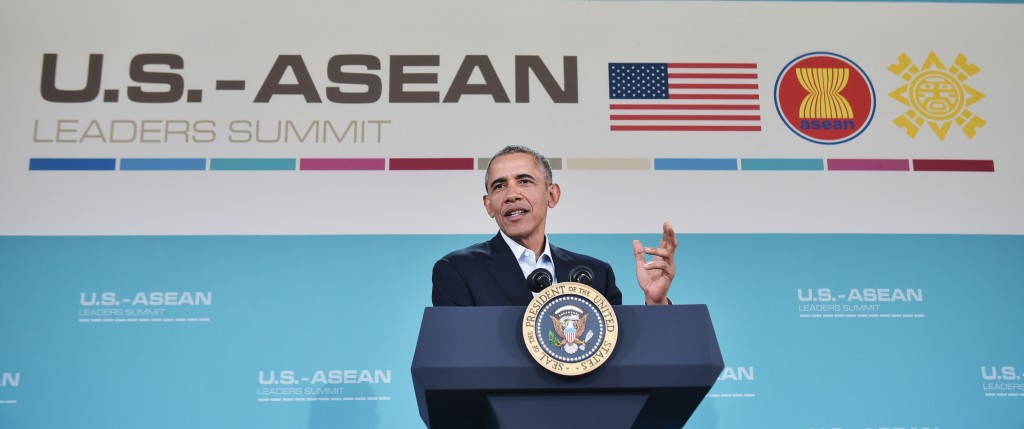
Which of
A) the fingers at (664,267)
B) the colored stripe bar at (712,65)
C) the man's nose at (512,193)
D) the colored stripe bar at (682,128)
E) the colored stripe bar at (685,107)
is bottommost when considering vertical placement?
the fingers at (664,267)

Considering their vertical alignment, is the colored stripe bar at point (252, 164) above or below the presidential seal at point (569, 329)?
above

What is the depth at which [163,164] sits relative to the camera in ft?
12.8

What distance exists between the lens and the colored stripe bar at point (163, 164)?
389 cm

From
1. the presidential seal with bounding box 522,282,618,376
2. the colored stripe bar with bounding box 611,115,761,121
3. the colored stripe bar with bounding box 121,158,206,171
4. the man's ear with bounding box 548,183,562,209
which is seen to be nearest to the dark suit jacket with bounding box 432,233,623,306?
the man's ear with bounding box 548,183,562,209

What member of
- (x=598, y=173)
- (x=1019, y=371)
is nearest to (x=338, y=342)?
(x=598, y=173)

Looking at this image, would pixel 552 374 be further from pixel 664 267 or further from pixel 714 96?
pixel 714 96

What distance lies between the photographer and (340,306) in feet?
12.2

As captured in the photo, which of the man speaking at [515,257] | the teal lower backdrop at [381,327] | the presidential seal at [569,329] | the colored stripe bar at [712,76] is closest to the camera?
the presidential seal at [569,329]

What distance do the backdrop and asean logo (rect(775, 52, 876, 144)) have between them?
1 centimetres

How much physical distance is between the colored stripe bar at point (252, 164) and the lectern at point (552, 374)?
2.31 meters

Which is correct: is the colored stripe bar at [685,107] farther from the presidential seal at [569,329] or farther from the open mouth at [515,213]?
the presidential seal at [569,329]

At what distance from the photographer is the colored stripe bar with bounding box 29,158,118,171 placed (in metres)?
3.88

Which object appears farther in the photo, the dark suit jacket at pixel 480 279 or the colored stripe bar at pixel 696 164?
the colored stripe bar at pixel 696 164

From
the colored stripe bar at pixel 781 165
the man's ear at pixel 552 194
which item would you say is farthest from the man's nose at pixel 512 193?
the colored stripe bar at pixel 781 165
